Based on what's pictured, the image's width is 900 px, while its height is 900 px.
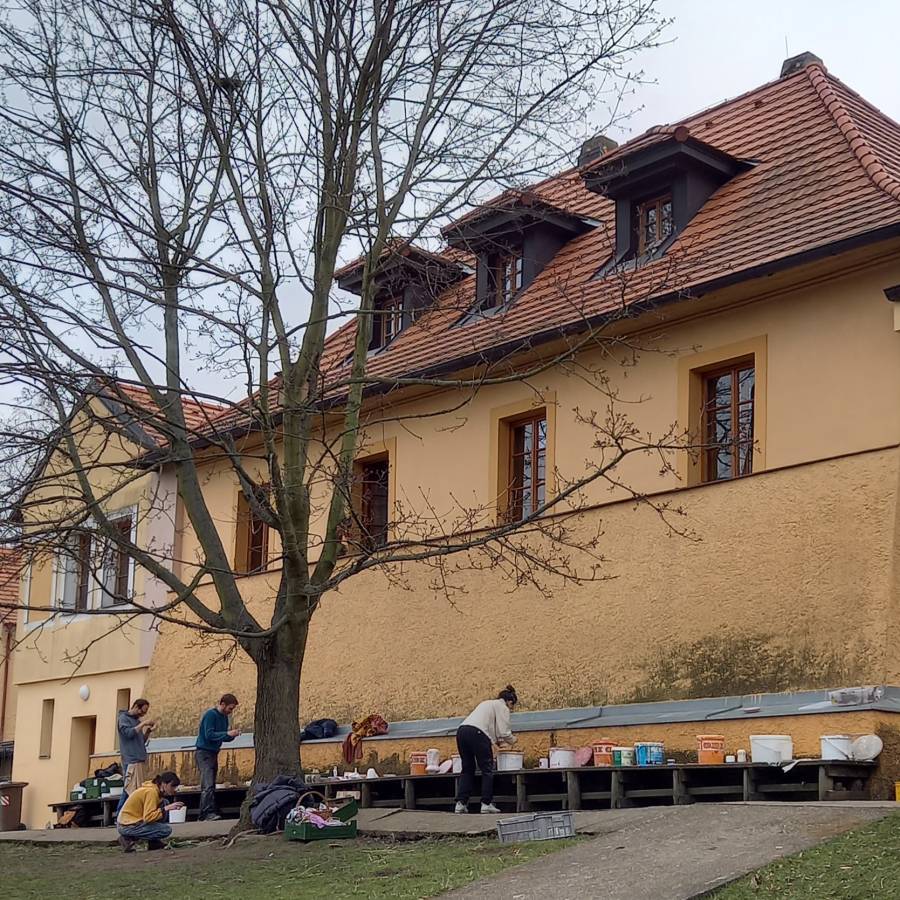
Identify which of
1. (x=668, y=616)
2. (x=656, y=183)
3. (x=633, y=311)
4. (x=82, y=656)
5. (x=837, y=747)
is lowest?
(x=837, y=747)

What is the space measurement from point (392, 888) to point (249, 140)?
844 centimetres

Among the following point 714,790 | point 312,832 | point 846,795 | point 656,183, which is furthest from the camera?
point 656,183

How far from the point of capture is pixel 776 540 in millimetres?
16344

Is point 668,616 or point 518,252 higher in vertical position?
point 518,252

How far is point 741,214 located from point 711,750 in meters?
6.78

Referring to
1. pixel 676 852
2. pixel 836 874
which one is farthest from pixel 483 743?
pixel 836 874

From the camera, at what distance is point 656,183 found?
20.0 meters

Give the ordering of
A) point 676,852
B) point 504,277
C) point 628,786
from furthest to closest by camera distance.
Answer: point 504,277, point 628,786, point 676,852

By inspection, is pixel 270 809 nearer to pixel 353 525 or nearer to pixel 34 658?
pixel 353 525

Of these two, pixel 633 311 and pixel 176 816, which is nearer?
pixel 633 311

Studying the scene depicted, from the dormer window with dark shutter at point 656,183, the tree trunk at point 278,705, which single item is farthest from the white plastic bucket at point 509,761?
the dormer window with dark shutter at point 656,183

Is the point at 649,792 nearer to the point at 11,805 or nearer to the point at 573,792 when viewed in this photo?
the point at 573,792

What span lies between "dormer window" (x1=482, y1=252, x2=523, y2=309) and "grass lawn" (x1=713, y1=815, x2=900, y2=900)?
11702mm

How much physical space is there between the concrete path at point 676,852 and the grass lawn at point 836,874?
0.55 ft
